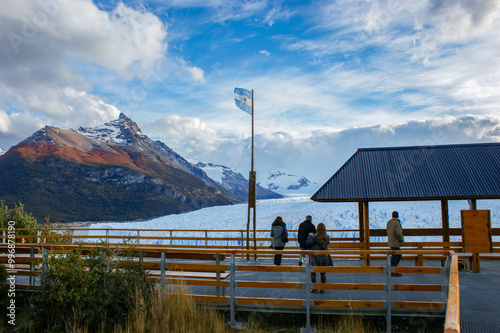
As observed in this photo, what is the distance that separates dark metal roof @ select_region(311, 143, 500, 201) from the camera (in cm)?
1127

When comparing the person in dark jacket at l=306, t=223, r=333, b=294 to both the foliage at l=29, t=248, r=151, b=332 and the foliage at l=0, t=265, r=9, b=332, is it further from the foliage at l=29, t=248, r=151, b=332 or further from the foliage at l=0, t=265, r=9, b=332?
the foliage at l=0, t=265, r=9, b=332

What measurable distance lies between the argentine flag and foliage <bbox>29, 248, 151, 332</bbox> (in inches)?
314

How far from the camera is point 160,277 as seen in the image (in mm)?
7277

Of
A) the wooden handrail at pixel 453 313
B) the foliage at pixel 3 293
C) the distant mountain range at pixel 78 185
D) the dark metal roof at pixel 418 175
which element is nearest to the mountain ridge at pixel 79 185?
the distant mountain range at pixel 78 185

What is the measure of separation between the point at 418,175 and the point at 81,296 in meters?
10.1

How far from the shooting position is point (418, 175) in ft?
39.7

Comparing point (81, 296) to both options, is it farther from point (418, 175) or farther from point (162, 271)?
point (418, 175)

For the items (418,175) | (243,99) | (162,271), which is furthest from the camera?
(243,99)

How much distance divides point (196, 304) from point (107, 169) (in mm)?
157063

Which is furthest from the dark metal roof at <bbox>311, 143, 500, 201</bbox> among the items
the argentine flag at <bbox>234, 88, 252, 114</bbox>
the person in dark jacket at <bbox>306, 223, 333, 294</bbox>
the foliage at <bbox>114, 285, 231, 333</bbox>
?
the foliage at <bbox>114, 285, 231, 333</bbox>

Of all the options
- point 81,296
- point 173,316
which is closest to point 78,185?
point 81,296

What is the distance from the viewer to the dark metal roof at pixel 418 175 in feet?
37.0

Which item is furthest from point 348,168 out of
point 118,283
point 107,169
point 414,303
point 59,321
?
point 107,169

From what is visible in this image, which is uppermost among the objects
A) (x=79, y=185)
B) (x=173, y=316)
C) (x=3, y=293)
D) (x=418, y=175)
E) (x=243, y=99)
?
(x=79, y=185)
